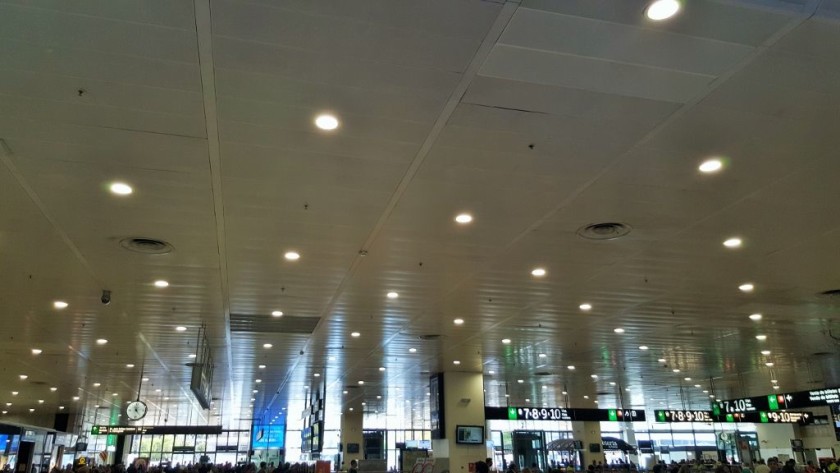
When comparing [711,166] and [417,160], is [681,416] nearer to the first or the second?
[711,166]

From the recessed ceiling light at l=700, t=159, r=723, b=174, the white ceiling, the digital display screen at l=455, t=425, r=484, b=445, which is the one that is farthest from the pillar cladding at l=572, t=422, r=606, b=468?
the recessed ceiling light at l=700, t=159, r=723, b=174

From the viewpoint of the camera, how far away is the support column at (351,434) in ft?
98.6

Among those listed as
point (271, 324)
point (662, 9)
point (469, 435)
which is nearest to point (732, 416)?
point (469, 435)

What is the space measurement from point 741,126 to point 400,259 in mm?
4636

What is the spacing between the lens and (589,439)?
27.3m

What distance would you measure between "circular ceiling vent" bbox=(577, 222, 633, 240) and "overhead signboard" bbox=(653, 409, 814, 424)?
46.1 feet

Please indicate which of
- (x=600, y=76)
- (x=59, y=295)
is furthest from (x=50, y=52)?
(x=59, y=295)

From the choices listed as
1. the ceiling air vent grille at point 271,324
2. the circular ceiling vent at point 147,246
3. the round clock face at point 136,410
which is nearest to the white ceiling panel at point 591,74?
the circular ceiling vent at point 147,246

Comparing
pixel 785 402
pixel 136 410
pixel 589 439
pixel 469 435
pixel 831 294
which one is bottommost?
pixel 589 439

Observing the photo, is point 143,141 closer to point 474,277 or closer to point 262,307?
point 474,277

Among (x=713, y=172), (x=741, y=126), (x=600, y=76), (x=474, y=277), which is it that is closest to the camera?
(x=600, y=76)

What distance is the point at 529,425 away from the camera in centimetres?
4078

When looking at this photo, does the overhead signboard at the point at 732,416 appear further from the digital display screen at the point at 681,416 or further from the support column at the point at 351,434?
the support column at the point at 351,434

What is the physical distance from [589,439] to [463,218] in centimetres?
2365
